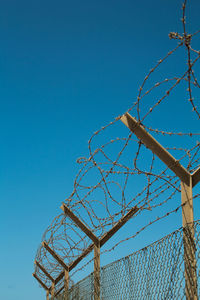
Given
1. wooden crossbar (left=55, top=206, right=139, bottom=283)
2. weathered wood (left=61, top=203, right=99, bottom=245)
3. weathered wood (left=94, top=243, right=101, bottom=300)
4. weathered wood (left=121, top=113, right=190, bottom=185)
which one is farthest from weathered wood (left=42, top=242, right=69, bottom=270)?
weathered wood (left=121, top=113, right=190, bottom=185)

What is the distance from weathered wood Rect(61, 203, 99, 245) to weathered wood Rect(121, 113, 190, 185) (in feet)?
6.82

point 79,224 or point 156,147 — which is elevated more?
point 79,224

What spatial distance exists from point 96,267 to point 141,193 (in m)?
1.46

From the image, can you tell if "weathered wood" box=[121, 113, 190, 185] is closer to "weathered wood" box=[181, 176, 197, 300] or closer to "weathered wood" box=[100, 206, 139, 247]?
"weathered wood" box=[181, 176, 197, 300]

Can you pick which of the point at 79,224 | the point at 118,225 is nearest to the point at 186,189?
the point at 118,225

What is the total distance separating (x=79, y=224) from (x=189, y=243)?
256 centimetres

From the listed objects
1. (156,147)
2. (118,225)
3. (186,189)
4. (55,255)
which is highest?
(55,255)

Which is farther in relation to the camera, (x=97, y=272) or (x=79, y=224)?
(x=79, y=224)

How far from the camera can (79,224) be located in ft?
16.9

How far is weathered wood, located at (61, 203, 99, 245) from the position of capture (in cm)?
497

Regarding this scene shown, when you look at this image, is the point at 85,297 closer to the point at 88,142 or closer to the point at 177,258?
the point at 88,142

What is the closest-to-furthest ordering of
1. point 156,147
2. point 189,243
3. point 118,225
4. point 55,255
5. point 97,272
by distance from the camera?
point 189,243, point 156,147, point 118,225, point 97,272, point 55,255

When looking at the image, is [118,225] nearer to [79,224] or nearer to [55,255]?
[79,224]

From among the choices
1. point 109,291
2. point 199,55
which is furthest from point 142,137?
point 109,291
